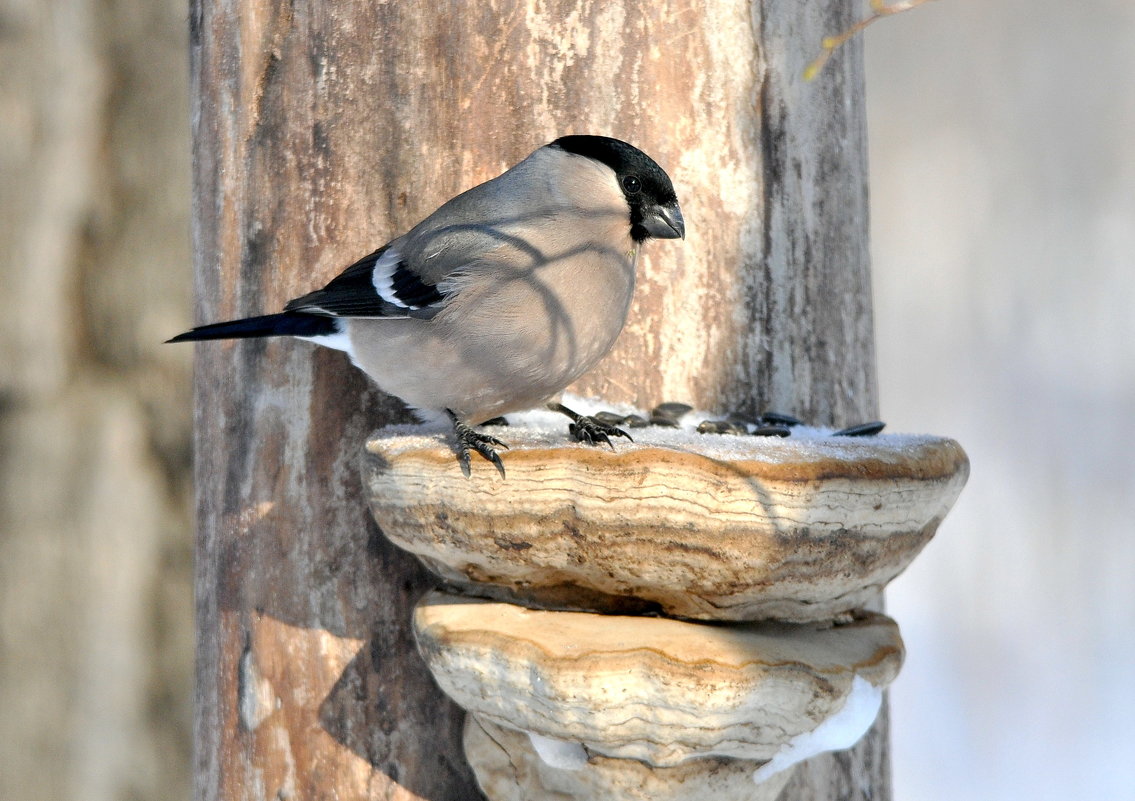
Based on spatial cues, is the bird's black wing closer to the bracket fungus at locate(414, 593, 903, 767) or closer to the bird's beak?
the bird's beak

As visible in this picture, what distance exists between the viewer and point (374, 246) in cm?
191

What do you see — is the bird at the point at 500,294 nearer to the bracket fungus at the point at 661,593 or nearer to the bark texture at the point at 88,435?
the bracket fungus at the point at 661,593

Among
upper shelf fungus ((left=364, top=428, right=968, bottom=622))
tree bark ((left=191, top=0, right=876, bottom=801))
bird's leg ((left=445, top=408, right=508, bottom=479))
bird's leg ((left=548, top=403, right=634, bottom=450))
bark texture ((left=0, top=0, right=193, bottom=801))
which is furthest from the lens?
bark texture ((left=0, top=0, right=193, bottom=801))

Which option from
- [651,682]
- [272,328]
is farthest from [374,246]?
[651,682]

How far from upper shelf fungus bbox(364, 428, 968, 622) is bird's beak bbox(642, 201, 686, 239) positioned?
389 mm

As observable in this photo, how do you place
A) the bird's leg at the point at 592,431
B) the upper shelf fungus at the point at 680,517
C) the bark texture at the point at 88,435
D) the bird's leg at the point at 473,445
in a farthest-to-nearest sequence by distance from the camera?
1. the bark texture at the point at 88,435
2. the bird's leg at the point at 592,431
3. the bird's leg at the point at 473,445
4. the upper shelf fungus at the point at 680,517

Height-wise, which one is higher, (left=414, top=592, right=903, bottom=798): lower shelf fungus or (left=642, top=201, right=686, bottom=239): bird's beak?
(left=642, top=201, right=686, bottom=239): bird's beak

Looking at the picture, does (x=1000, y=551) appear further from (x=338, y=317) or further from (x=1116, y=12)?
(x=338, y=317)

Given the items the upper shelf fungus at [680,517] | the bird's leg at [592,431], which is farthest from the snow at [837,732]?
the bird's leg at [592,431]

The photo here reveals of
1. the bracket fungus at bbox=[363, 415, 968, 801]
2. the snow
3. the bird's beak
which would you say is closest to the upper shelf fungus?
the bracket fungus at bbox=[363, 415, 968, 801]

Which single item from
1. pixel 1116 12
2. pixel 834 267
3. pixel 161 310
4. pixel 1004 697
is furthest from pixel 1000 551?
pixel 161 310

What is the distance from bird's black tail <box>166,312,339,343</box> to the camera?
1.85m

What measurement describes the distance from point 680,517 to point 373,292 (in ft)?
2.44

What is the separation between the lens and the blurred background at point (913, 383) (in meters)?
3.35
